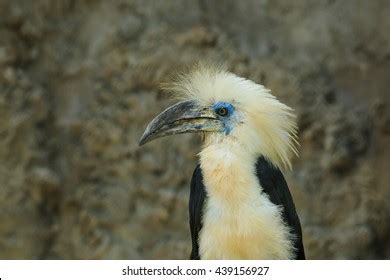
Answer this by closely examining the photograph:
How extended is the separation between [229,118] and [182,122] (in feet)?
0.42

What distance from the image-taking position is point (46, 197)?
393 cm

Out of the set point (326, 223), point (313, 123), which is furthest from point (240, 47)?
point (326, 223)

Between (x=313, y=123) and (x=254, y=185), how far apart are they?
1.52 meters

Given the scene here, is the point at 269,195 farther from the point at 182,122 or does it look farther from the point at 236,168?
the point at 182,122

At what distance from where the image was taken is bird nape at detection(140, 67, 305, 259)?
7.89 feet

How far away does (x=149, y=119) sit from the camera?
3924 millimetres

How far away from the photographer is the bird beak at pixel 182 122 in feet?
8.07

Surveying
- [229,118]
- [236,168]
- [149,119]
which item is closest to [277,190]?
[236,168]

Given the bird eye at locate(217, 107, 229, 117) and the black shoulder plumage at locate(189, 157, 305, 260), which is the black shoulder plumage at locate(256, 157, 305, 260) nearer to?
the black shoulder plumage at locate(189, 157, 305, 260)

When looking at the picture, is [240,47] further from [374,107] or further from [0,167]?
[0,167]

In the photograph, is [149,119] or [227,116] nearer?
[227,116]

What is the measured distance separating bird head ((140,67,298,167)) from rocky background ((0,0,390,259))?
4.40 feet

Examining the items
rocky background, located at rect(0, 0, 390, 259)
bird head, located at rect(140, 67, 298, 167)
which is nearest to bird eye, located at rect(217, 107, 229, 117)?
bird head, located at rect(140, 67, 298, 167)

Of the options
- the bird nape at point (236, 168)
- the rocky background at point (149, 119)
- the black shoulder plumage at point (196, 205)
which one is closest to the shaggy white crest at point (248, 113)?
the bird nape at point (236, 168)
